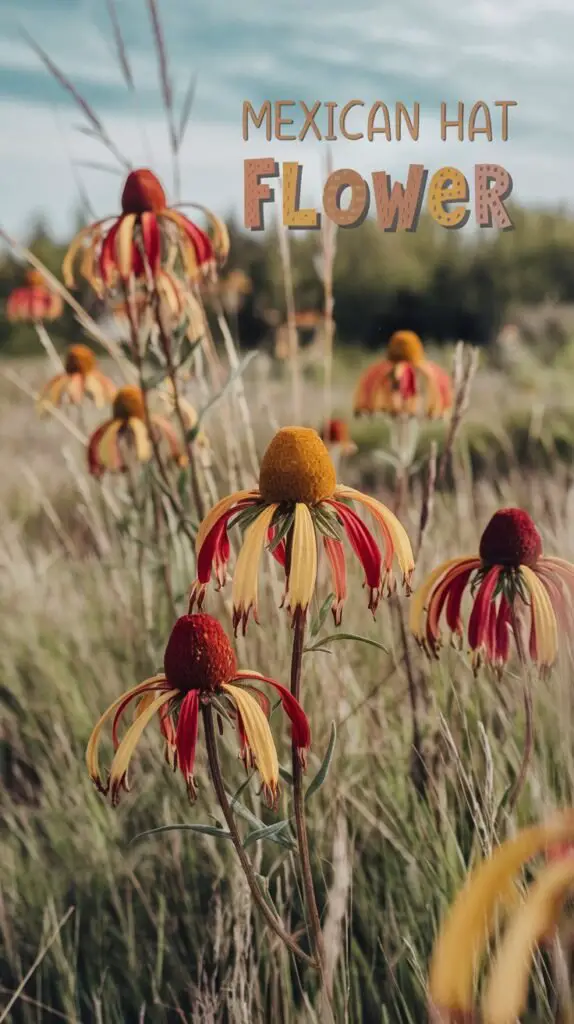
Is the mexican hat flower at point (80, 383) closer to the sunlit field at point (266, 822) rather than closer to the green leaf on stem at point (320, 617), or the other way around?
the sunlit field at point (266, 822)

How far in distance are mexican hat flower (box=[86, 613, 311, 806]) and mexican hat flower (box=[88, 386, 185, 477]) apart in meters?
1.24

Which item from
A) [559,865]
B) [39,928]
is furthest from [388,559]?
[39,928]

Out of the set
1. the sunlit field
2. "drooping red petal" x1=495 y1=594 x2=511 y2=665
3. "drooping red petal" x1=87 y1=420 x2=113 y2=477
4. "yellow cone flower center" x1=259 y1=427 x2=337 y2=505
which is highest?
"yellow cone flower center" x1=259 y1=427 x2=337 y2=505

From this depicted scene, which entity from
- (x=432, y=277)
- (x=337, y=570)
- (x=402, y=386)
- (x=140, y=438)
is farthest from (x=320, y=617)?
(x=432, y=277)

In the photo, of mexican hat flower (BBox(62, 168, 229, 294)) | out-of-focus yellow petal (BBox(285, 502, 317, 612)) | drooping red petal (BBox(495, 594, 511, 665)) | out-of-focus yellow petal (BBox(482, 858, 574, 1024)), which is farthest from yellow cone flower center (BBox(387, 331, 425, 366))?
out-of-focus yellow petal (BBox(482, 858, 574, 1024))

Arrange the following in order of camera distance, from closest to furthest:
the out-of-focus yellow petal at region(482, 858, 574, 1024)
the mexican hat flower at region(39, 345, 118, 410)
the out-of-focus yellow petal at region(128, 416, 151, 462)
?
the out-of-focus yellow petal at region(482, 858, 574, 1024) → the out-of-focus yellow petal at region(128, 416, 151, 462) → the mexican hat flower at region(39, 345, 118, 410)

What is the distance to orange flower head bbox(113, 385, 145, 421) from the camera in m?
2.38

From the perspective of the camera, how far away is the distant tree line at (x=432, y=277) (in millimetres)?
12977

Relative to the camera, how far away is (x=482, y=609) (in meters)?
1.26

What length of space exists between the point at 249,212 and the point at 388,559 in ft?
4.55

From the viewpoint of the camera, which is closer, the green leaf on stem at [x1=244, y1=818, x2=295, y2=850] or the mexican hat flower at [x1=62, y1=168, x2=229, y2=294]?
the green leaf on stem at [x1=244, y1=818, x2=295, y2=850]

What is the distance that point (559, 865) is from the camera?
1.74ft

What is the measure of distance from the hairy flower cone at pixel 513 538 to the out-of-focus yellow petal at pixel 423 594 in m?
0.05

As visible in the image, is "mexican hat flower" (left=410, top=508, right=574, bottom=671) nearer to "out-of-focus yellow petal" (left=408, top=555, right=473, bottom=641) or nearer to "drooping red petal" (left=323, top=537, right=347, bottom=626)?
"out-of-focus yellow petal" (left=408, top=555, right=473, bottom=641)
